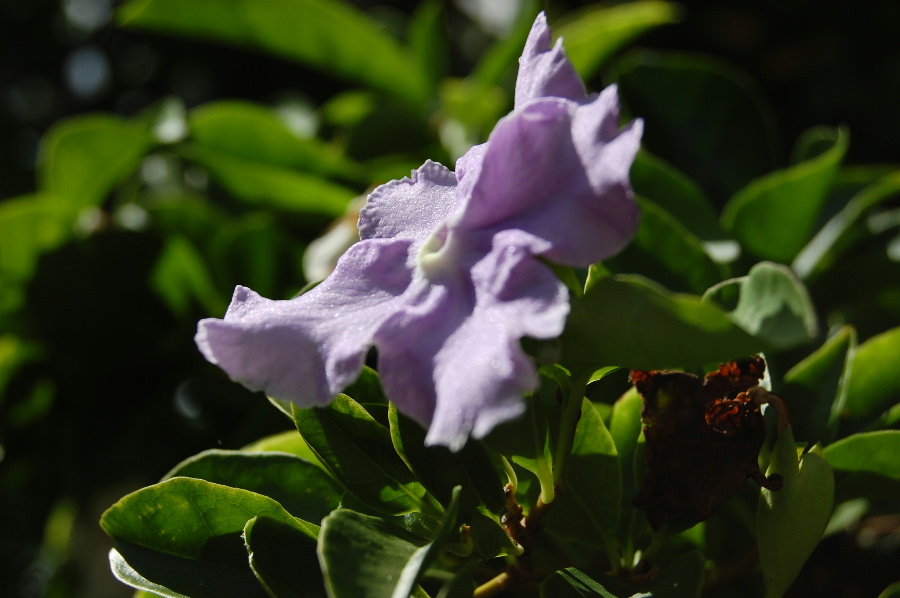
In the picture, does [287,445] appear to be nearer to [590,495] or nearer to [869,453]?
[590,495]

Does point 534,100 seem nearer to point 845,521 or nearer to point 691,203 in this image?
point 691,203

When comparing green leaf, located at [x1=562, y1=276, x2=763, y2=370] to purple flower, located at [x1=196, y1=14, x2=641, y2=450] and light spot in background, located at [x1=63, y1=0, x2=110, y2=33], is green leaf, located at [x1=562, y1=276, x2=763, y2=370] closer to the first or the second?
purple flower, located at [x1=196, y1=14, x2=641, y2=450]

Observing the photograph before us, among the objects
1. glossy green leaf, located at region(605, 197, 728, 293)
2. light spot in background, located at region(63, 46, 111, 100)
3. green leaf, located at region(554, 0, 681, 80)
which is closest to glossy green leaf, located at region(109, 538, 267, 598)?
glossy green leaf, located at region(605, 197, 728, 293)

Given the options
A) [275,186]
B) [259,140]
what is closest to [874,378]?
[275,186]

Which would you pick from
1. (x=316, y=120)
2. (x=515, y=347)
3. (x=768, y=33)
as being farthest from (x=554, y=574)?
(x=768, y=33)

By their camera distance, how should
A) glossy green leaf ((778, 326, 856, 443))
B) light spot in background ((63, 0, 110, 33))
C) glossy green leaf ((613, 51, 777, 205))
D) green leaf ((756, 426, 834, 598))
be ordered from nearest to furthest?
green leaf ((756, 426, 834, 598)) → glossy green leaf ((778, 326, 856, 443)) → glossy green leaf ((613, 51, 777, 205)) → light spot in background ((63, 0, 110, 33))

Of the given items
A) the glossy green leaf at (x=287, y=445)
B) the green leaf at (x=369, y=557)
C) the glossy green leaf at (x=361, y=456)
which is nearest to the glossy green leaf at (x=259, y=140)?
the glossy green leaf at (x=287, y=445)

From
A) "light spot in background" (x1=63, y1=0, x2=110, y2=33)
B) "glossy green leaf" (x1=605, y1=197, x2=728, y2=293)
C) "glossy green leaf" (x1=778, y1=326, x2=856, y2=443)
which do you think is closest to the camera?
"glossy green leaf" (x1=778, y1=326, x2=856, y2=443)
